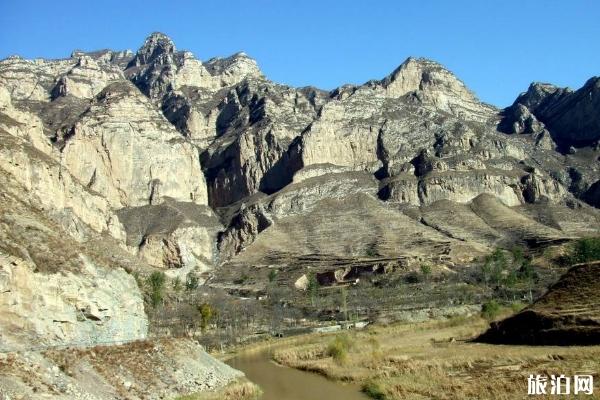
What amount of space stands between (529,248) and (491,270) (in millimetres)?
30069

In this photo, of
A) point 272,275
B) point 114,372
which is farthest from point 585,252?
point 114,372

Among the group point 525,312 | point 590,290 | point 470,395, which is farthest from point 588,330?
point 470,395

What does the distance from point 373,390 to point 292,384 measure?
13070 mm

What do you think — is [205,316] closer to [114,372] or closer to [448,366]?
[448,366]

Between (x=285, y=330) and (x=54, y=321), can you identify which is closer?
(x=54, y=321)

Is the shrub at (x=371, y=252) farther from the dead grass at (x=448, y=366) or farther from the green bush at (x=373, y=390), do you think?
the green bush at (x=373, y=390)

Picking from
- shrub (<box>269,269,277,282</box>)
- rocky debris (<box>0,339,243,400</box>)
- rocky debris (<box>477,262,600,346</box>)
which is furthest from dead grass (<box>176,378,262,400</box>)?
shrub (<box>269,269,277,282</box>)

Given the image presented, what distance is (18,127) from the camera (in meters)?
188

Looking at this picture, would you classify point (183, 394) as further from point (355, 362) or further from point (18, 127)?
point (18, 127)

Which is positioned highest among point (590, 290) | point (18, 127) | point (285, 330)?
point (18, 127)

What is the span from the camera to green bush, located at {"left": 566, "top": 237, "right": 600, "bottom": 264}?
157375mm

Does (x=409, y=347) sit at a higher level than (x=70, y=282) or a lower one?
lower

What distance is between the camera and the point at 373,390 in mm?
46656

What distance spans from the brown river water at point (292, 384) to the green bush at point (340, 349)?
12.7 ft
